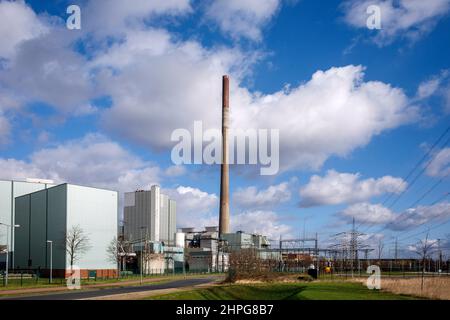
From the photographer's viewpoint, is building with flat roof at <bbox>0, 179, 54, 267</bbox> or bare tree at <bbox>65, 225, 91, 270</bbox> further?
building with flat roof at <bbox>0, 179, 54, 267</bbox>

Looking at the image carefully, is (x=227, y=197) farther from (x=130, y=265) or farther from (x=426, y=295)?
(x=426, y=295)

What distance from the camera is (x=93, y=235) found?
84.6m

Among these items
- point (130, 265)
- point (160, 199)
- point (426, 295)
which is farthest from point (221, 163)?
point (426, 295)

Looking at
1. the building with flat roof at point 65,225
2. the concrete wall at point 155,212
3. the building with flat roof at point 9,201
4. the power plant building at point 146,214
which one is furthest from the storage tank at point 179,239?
the building with flat roof at point 65,225

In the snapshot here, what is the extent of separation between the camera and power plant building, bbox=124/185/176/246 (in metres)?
115

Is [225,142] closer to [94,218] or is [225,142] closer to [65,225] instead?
[94,218]

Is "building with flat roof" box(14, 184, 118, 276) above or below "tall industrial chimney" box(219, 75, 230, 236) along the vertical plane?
below

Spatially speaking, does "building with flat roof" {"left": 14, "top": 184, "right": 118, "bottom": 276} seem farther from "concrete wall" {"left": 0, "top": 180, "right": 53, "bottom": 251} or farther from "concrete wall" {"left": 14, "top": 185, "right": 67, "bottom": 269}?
"concrete wall" {"left": 0, "top": 180, "right": 53, "bottom": 251}

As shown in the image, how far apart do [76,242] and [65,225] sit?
3.16 m

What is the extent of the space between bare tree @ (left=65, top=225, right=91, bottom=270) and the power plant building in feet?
95.7

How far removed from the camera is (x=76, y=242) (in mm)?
81125

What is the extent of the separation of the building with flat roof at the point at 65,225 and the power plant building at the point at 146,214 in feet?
81.4

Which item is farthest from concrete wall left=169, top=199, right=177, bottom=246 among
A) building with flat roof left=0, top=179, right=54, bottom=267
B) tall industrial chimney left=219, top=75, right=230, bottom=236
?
building with flat roof left=0, top=179, right=54, bottom=267

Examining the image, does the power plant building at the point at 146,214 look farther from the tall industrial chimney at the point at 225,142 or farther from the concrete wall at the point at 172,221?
the tall industrial chimney at the point at 225,142
